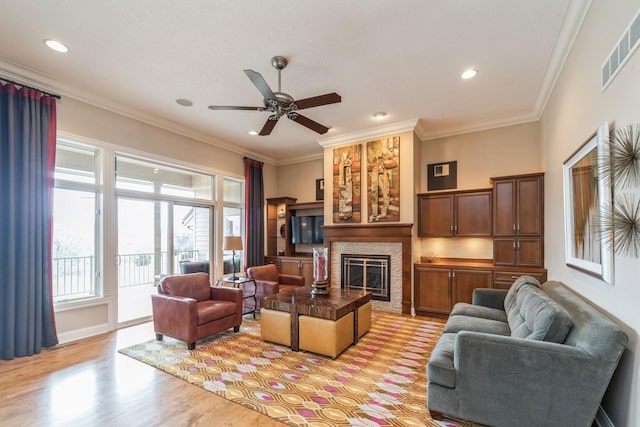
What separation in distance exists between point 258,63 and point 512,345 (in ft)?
11.5

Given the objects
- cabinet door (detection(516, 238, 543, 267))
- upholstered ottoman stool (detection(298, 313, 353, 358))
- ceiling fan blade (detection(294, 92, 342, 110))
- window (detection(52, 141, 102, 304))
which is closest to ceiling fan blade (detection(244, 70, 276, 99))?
ceiling fan blade (detection(294, 92, 342, 110))

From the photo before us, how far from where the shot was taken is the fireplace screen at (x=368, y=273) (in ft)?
17.7

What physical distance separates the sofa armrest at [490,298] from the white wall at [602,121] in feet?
2.13

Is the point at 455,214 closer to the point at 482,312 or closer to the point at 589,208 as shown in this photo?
the point at 482,312

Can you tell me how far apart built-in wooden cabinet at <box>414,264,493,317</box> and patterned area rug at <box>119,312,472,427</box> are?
2.71 ft

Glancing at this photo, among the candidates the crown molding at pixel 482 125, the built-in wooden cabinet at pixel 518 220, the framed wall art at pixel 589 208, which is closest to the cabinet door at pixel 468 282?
the built-in wooden cabinet at pixel 518 220

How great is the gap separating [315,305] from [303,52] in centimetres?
276

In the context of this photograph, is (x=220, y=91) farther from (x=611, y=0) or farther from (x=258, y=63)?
(x=611, y=0)

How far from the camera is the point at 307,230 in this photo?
6.74 meters

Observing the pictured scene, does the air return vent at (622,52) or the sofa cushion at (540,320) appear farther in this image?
the sofa cushion at (540,320)

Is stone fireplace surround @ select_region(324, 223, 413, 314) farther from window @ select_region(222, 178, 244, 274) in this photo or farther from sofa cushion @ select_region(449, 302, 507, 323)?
window @ select_region(222, 178, 244, 274)

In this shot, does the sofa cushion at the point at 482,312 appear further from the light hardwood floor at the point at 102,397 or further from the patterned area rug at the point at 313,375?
the light hardwood floor at the point at 102,397

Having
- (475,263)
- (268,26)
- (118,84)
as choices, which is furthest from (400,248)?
(118,84)

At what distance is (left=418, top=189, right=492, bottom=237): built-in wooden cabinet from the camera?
4988mm
